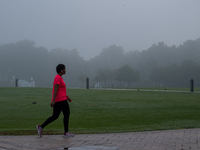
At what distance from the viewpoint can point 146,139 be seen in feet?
22.0

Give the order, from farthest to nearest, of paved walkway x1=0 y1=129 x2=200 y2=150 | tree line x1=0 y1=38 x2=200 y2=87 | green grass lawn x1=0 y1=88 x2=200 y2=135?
1. tree line x1=0 y1=38 x2=200 y2=87
2. green grass lawn x1=0 y1=88 x2=200 y2=135
3. paved walkway x1=0 y1=129 x2=200 y2=150

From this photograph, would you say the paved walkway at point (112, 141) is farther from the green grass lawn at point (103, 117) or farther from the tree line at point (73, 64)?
the tree line at point (73, 64)

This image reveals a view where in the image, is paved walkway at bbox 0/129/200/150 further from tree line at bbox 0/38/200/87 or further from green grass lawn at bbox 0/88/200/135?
tree line at bbox 0/38/200/87

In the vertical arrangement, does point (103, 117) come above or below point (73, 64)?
below

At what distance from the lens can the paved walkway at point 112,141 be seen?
598cm

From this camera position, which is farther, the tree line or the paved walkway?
the tree line

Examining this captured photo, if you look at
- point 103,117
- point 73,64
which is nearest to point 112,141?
point 103,117

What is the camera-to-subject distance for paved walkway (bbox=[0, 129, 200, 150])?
5977 mm

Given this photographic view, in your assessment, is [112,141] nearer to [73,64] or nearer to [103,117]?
[103,117]

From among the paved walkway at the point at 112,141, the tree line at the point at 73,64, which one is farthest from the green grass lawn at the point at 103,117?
the tree line at the point at 73,64

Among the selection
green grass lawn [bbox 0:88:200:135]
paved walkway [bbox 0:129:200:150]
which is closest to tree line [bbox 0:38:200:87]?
green grass lawn [bbox 0:88:200:135]

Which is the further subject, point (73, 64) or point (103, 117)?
point (73, 64)

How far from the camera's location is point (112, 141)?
6.62 metres

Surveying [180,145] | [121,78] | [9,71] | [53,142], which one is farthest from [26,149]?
[9,71]
